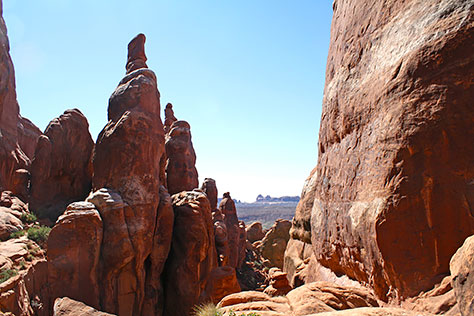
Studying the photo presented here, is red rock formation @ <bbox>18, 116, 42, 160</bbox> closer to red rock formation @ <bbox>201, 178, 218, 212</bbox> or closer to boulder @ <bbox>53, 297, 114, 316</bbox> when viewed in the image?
red rock formation @ <bbox>201, 178, 218, 212</bbox>

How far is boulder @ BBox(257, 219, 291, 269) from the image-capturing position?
115 feet

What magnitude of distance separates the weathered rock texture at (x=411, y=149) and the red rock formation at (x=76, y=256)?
11.0 meters

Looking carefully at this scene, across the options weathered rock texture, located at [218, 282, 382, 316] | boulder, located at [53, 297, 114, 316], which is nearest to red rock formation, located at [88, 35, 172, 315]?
boulder, located at [53, 297, 114, 316]

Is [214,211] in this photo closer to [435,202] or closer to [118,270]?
[118,270]

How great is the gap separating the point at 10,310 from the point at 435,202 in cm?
1374

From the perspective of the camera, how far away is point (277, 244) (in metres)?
35.8

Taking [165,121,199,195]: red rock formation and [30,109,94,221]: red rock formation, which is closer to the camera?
[30,109,94,221]: red rock formation

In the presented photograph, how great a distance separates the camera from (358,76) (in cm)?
644

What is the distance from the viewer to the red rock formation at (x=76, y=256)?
39.8 feet

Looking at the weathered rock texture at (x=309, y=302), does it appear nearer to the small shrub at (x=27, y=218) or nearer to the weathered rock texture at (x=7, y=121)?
the small shrub at (x=27, y=218)

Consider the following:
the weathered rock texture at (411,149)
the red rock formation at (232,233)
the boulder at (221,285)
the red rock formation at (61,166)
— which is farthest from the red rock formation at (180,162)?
the weathered rock texture at (411,149)

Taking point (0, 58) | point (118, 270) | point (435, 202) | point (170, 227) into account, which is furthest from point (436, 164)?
point (0, 58)

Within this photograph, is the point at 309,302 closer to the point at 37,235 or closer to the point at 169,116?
the point at 37,235

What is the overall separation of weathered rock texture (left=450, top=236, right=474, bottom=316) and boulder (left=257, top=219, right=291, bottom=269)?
33.3m
